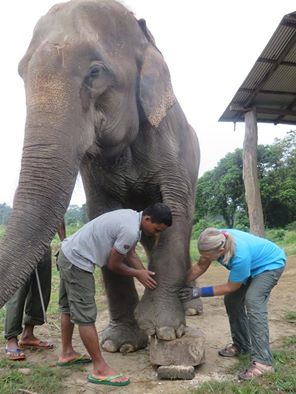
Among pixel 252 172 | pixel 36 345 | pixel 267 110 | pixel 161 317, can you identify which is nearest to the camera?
pixel 161 317

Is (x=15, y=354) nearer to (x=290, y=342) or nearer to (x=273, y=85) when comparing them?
(x=290, y=342)

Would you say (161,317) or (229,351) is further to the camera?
(229,351)

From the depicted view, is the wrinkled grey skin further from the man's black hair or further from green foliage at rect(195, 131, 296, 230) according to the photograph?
green foliage at rect(195, 131, 296, 230)

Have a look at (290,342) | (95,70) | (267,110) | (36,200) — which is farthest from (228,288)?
(267,110)

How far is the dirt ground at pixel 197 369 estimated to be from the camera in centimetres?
319

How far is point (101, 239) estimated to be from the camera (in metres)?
3.32

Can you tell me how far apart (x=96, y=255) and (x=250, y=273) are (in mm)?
1073

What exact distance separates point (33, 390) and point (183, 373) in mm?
958

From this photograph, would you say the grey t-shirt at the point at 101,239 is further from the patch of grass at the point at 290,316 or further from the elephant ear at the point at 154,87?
the patch of grass at the point at 290,316

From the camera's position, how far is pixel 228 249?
3.30 m

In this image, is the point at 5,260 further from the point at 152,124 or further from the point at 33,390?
the point at 152,124

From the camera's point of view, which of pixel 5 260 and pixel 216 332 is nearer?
pixel 5 260

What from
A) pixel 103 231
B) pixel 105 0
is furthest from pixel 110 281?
pixel 105 0

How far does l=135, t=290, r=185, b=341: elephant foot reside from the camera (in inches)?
135
